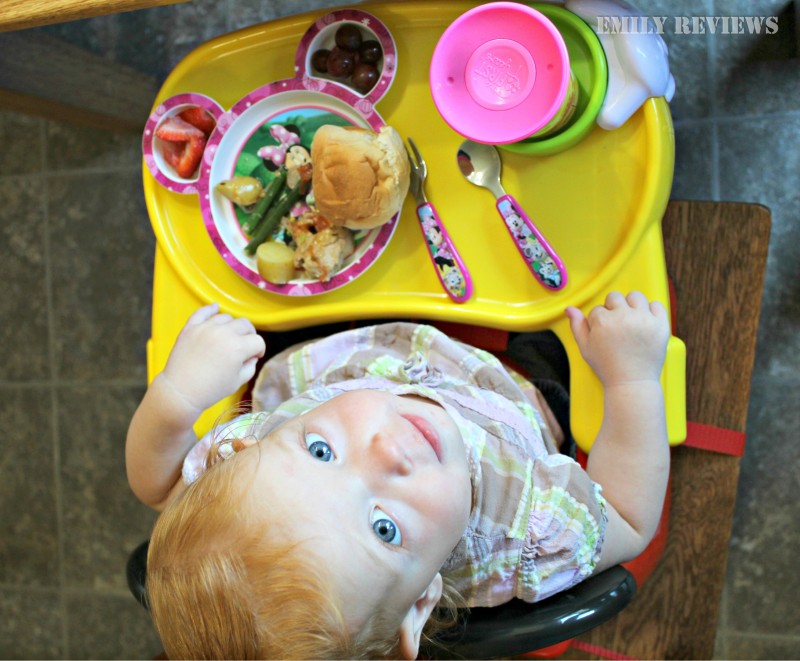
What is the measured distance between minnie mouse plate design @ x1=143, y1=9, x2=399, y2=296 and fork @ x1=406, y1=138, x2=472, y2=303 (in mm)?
40

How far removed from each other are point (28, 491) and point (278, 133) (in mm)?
1099

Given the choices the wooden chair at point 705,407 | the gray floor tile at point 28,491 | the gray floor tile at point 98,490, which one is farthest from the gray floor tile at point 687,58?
the gray floor tile at point 28,491

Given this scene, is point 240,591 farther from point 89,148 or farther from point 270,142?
point 89,148

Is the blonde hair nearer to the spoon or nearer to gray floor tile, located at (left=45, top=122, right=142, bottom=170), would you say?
the spoon

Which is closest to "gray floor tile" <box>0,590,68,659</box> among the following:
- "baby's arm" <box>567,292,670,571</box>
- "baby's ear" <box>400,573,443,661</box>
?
"baby's ear" <box>400,573,443,661</box>

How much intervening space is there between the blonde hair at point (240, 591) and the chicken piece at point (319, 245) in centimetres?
31

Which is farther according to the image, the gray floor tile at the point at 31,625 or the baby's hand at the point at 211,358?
the gray floor tile at the point at 31,625

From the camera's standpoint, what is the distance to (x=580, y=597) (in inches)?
30.9

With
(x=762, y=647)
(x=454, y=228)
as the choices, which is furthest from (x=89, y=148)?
(x=762, y=647)

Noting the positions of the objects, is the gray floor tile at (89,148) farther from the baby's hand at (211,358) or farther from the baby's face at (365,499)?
the baby's face at (365,499)

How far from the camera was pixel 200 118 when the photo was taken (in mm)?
995

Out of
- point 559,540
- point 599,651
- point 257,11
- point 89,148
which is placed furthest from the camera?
point 89,148

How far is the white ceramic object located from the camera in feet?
2.71

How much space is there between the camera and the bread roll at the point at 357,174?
864mm
